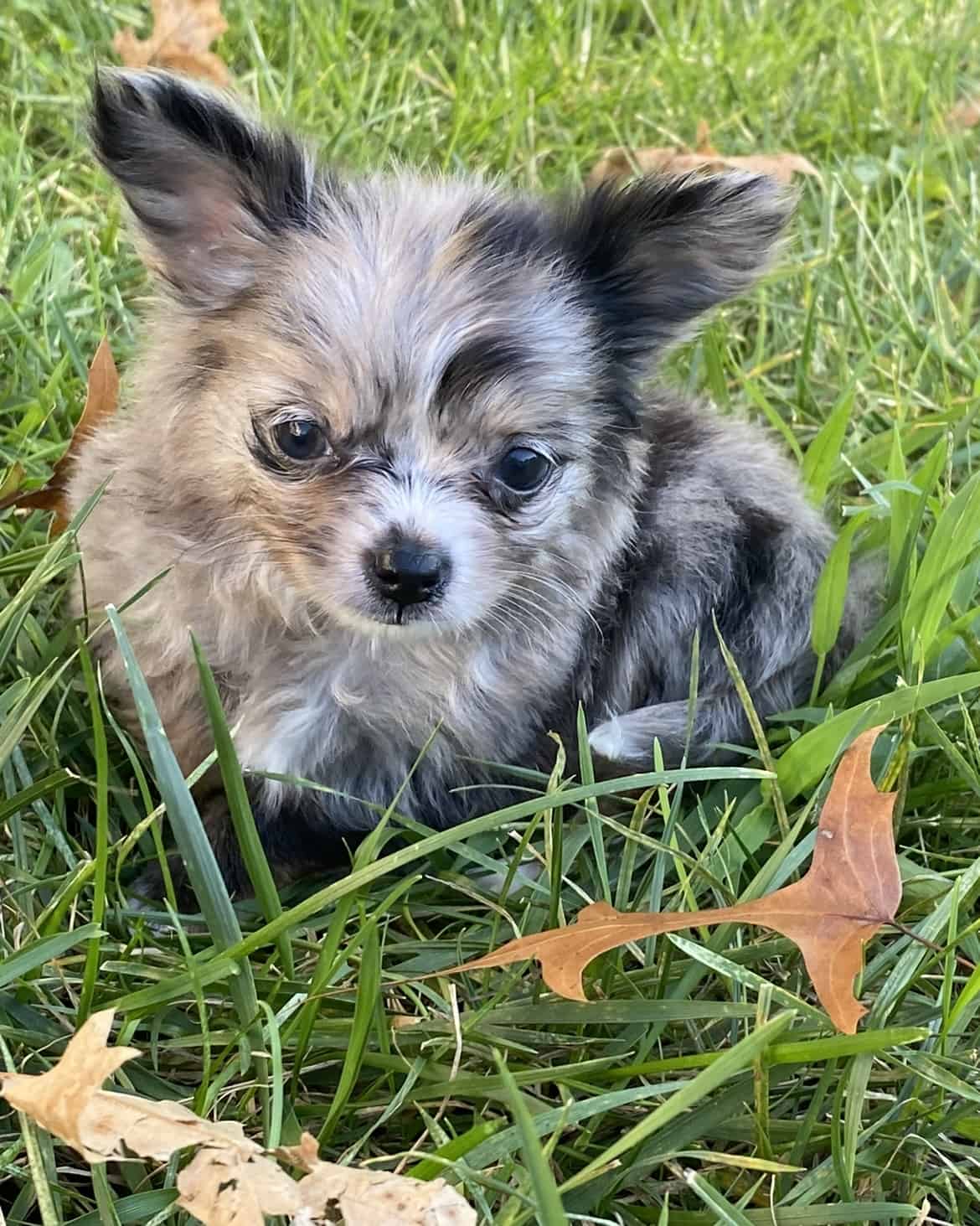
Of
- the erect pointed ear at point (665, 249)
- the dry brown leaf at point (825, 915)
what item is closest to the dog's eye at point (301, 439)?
the erect pointed ear at point (665, 249)

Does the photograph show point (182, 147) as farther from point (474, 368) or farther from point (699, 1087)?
point (699, 1087)

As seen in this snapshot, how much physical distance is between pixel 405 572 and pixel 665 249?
75 cm

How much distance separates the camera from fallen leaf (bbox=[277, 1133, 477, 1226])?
4.31 feet

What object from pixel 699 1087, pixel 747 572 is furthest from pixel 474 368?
pixel 699 1087

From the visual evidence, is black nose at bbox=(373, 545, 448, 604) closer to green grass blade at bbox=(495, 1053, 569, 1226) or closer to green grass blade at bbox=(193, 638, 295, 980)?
green grass blade at bbox=(193, 638, 295, 980)

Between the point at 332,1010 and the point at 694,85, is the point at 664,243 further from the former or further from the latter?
the point at 694,85

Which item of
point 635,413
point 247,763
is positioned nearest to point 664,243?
point 635,413

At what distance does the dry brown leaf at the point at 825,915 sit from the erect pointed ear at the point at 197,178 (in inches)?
45.4

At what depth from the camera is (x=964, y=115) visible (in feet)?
14.0

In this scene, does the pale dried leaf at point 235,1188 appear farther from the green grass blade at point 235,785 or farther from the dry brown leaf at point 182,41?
the dry brown leaf at point 182,41

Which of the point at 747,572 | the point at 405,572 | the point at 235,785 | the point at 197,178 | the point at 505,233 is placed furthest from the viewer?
the point at 747,572

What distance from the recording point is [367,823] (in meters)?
2.19

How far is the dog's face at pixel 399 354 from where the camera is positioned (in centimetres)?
186

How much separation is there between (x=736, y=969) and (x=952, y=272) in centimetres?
276
